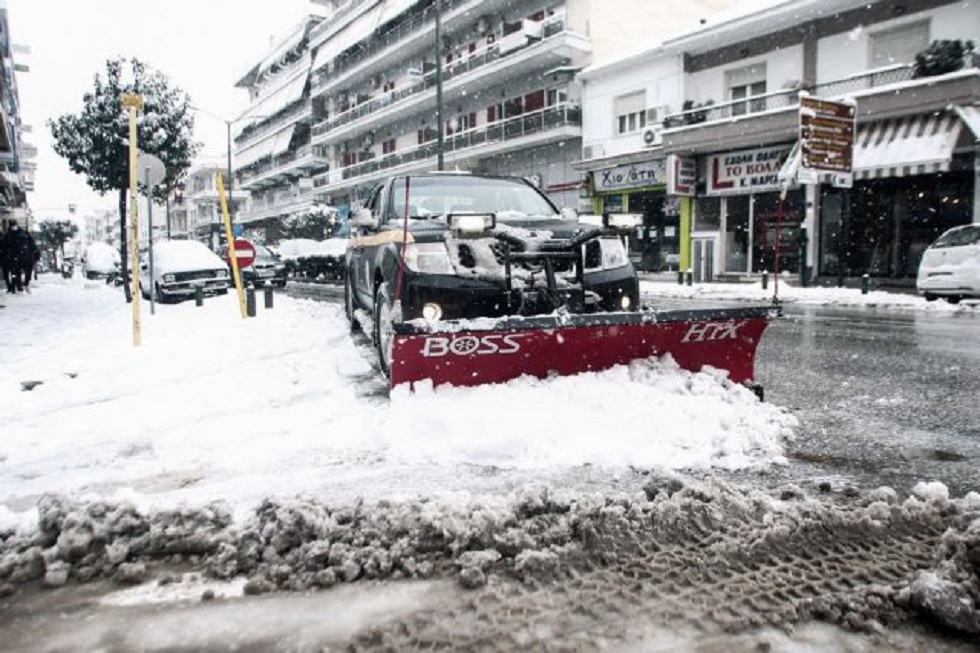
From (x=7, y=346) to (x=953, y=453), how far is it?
940 centimetres

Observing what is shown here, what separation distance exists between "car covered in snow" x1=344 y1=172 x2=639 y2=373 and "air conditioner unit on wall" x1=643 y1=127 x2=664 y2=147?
60.1 feet

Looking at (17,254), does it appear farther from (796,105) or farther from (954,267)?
(954,267)

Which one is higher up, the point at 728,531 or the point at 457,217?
the point at 457,217

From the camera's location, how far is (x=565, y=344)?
4188 millimetres

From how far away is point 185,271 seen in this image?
15.7 metres

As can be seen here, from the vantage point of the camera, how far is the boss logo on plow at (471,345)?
154 inches

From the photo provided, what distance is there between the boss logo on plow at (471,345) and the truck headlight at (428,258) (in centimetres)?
83

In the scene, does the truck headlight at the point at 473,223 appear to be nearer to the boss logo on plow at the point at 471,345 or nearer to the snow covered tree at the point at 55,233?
the boss logo on plow at the point at 471,345

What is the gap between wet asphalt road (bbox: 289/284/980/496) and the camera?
11.0 feet

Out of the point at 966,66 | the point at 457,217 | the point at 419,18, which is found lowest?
the point at 457,217

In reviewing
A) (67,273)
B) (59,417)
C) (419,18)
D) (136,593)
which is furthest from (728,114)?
(67,273)

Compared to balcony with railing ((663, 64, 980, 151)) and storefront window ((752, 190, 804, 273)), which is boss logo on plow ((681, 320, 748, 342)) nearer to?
balcony with railing ((663, 64, 980, 151))

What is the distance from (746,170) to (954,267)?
906 centimetres

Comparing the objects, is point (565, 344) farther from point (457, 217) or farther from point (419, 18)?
point (419, 18)
